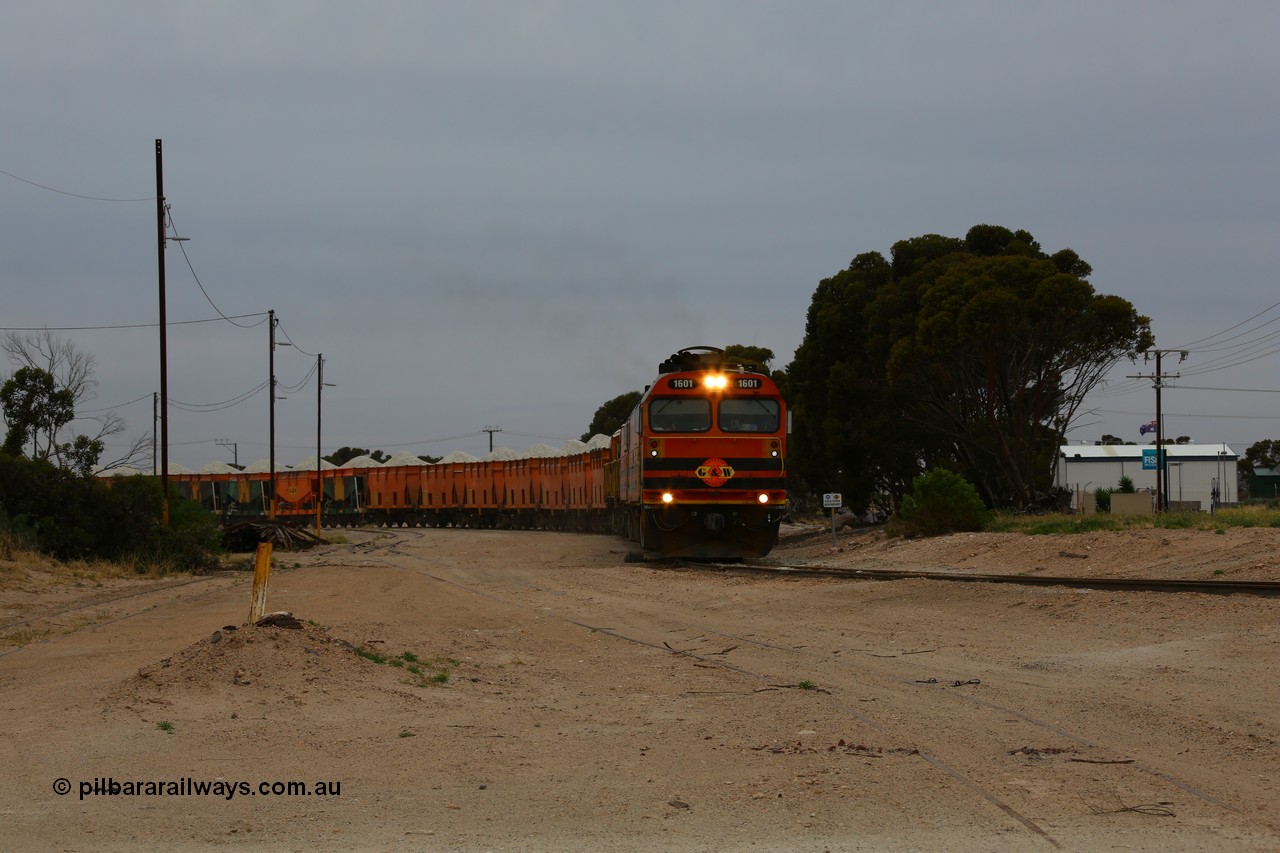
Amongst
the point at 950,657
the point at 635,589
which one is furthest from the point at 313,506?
the point at 950,657

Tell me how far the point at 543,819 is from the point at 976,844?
2.03 metres

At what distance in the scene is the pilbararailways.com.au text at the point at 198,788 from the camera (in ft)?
20.0

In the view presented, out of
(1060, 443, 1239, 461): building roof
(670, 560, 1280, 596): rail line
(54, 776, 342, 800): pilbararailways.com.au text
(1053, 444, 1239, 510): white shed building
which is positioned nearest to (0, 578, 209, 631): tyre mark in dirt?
(54, 776, 342, 800): pilbararailways.com.au text

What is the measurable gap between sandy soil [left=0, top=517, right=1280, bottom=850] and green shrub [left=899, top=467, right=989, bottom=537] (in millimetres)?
12225

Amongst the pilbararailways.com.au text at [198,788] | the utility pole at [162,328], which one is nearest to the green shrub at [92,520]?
the utility pole at [162,328]

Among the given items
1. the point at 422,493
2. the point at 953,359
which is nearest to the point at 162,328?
the point at 953,359

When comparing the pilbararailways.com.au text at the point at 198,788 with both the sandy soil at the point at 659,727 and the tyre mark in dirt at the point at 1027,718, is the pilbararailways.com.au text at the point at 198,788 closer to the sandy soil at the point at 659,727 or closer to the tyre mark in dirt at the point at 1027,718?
the sandy soil at the point at 659,727

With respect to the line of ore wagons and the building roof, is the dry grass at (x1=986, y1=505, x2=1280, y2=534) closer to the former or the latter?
the line of ore wagons

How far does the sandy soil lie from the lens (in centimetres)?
561

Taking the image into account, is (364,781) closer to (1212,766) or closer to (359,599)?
(1212,766)

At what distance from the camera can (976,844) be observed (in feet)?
17.3

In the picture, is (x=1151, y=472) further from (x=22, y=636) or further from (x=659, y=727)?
(x=659, y=727)

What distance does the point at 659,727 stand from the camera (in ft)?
25.6

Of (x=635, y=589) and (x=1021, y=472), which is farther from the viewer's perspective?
(x=1021, y=472)
